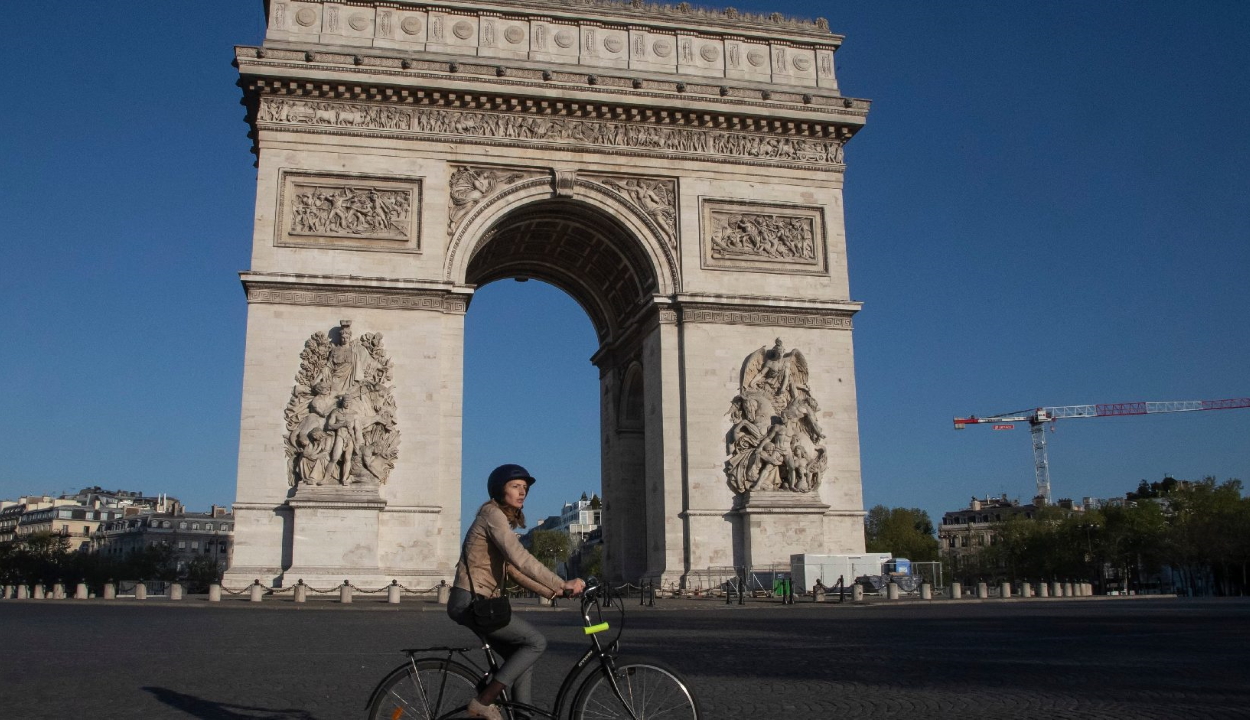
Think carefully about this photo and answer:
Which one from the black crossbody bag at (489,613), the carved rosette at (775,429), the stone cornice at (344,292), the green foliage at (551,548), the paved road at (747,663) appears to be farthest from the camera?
the green foliage at (551,548)

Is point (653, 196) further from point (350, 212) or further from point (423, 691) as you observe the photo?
point (423, 691)

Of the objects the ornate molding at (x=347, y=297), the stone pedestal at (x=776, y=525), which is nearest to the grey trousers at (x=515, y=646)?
the stone pedestal at (x=776, y=525)

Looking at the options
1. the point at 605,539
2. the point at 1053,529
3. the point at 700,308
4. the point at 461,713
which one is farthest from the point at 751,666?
the point at 1053,529

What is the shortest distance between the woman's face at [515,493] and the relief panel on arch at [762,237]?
2084cm

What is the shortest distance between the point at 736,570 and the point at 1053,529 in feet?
189

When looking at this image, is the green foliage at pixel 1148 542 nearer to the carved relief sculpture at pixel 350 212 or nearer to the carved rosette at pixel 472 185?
the carved rosette at pixel 472 185

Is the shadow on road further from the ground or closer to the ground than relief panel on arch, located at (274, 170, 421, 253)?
closer to the ground

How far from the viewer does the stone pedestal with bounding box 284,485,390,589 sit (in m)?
21.6

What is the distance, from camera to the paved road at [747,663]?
262 inches

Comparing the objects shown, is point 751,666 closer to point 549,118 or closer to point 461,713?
point 461,713

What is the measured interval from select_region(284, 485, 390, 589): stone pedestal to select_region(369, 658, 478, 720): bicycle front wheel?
17534 mm

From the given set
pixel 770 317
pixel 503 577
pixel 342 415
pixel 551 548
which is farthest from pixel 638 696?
pixel 551 548

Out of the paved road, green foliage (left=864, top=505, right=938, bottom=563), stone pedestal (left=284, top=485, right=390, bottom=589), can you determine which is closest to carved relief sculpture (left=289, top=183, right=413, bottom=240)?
stone pedestal (left=284, top=485, right=390, bottom=589)

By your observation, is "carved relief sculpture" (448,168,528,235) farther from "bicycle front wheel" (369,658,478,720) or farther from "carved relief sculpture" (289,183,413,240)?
"bicycle front wheel" (369,658,478,720)
